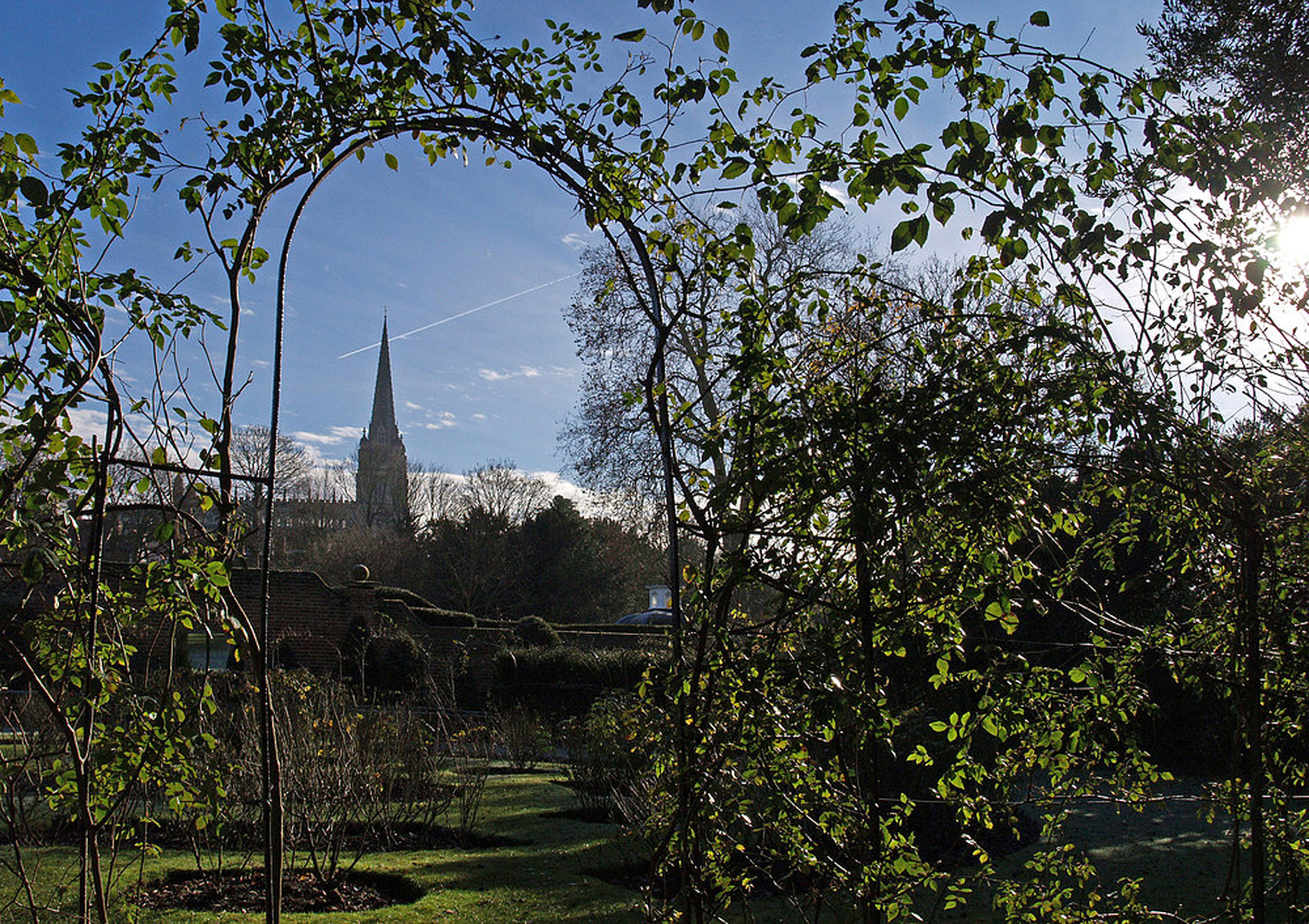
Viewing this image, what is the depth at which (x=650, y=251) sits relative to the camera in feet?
8.80

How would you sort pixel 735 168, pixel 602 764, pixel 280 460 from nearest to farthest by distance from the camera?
pixel 735 168 < pixel 602 764 < pixel 280 460

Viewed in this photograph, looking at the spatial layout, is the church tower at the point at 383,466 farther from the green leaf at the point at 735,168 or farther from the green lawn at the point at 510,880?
the green leaf at the point at 735,168

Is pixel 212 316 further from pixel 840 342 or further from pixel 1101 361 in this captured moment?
pixel 1101 361

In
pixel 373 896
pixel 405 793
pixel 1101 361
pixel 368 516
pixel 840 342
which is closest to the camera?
pixel 1101 361

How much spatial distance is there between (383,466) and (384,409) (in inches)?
423

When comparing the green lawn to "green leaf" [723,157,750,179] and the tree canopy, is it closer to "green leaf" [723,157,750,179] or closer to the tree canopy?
the tree canopy

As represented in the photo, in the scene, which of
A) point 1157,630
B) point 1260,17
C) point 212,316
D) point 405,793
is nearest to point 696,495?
point 1157,630

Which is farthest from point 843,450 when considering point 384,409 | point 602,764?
point 384,409

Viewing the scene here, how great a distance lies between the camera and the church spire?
6006 centimetres

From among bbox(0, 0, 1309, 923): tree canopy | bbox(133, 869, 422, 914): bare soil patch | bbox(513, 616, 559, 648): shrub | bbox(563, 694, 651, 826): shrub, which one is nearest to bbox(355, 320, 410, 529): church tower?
bbox(513, 616, 559, 648): shrub

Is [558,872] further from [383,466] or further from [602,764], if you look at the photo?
[383,466]

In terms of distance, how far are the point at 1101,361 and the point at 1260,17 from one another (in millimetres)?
8564

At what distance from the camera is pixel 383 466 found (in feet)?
169

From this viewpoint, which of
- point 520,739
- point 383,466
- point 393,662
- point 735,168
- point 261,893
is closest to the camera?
point 735,168
